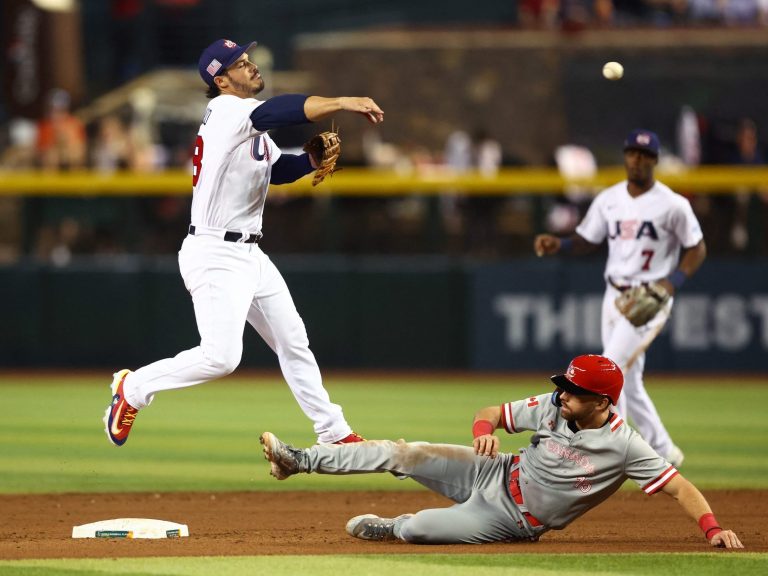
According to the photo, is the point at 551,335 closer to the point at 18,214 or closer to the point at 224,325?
the point at 18,214

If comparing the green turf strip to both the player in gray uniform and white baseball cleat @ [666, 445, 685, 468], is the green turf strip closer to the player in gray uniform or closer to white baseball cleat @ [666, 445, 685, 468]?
the player in gray uniform

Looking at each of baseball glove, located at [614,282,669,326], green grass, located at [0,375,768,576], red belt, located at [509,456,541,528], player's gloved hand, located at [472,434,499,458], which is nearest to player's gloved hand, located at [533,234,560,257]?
baseball glove, located at [614,282,669,326]

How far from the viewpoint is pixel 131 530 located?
22.6ft

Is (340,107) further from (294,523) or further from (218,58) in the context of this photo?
(294,523)

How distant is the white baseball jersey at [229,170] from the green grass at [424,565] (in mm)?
1960

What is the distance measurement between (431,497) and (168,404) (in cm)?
582

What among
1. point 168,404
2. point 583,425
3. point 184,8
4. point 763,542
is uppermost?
point 184,8

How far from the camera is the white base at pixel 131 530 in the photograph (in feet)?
22.5

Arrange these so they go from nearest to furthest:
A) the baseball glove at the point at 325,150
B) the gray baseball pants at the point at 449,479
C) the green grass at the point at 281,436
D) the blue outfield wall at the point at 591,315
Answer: the green grass at the point at 281,436, the gray baseball pants at the point at 449,479, the baseball glove at the point at 325,150, the blue outfield wall at the point at 591,315

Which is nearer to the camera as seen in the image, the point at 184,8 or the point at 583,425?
the point at 583,425

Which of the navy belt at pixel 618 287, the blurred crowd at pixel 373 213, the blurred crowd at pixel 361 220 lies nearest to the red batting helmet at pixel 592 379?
the navy belt at pixel 618 287

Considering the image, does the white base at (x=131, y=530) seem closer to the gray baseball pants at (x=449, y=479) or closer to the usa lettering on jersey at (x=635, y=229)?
the gray baseball pants at (x=449, y=479)

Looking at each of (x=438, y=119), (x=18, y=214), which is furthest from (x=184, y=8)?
(x=18, y=214)

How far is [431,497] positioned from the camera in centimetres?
894
